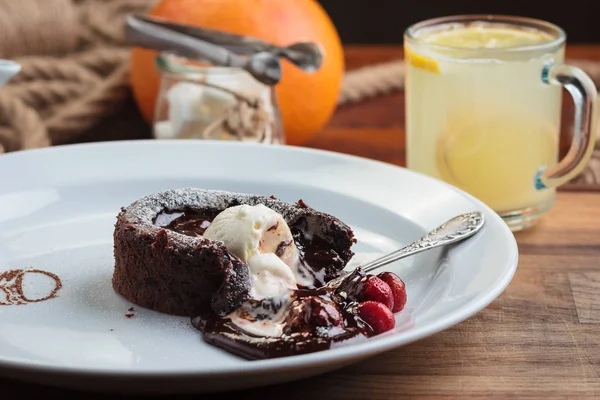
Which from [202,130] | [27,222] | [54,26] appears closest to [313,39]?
[202,130]

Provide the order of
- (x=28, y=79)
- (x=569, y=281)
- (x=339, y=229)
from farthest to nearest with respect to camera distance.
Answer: (x=28, y=79)
(x=569, y=281)
(x=339, y=229)

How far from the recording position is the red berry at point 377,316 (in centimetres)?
149

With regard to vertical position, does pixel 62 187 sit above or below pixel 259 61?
below

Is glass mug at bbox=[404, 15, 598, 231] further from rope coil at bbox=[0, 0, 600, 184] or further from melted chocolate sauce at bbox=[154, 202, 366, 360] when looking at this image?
melted chocolate sauce at bbox=[154, 202, 366, 360]

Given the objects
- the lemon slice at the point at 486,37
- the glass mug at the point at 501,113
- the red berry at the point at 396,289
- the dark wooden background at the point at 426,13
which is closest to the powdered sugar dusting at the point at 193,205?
the red berry at the point at 396,289

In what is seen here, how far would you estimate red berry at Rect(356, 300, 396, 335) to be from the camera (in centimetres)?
149

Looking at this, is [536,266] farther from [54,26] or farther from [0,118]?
[54,26]

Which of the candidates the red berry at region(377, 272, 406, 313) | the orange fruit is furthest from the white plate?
the orange fruit

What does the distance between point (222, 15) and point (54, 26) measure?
71 cm

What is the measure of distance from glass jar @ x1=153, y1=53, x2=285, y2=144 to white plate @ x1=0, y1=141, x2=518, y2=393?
18cm

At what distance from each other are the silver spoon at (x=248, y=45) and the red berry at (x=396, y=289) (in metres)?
0.96

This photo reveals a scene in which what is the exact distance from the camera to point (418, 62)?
88.3 inches

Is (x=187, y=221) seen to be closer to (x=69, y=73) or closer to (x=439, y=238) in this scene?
(x=439, y=238)

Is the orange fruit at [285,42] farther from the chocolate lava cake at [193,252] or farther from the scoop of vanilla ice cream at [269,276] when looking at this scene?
the scoop of vanilla ice cream at [269,276]
